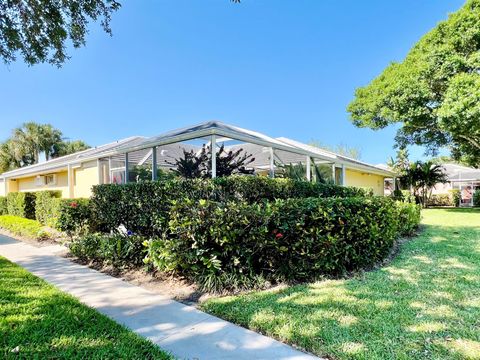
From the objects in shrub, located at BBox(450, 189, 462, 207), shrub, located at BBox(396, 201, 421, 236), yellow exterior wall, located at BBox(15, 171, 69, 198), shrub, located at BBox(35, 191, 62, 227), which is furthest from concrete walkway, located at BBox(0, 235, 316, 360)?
shrub, located at BBox(450, 189, 462, 207)

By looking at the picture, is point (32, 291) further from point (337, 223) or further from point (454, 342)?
point (454, 342)

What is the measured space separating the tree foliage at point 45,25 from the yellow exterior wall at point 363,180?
55.1 ft

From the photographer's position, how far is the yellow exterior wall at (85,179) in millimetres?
14705

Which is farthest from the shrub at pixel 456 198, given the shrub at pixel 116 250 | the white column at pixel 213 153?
the shrub at pixel 116 250

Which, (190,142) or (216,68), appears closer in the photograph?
(190,142)

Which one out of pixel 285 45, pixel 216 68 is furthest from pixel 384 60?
pixel 216 68

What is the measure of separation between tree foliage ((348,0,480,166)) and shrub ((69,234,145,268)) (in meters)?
14.3

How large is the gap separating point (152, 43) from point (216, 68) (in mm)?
4452

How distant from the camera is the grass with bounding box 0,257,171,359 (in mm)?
2832

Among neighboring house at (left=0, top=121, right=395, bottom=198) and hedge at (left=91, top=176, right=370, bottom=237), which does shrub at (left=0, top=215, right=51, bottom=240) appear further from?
hedge at (left=91, top=176, right=370, bottom=237)

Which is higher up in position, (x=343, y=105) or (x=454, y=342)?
(x=343, y=105)

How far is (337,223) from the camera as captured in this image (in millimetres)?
5426

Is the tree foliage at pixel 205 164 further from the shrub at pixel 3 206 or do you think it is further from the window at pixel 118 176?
the shrub at pixel 3 206

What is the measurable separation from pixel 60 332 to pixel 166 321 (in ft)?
3.87
